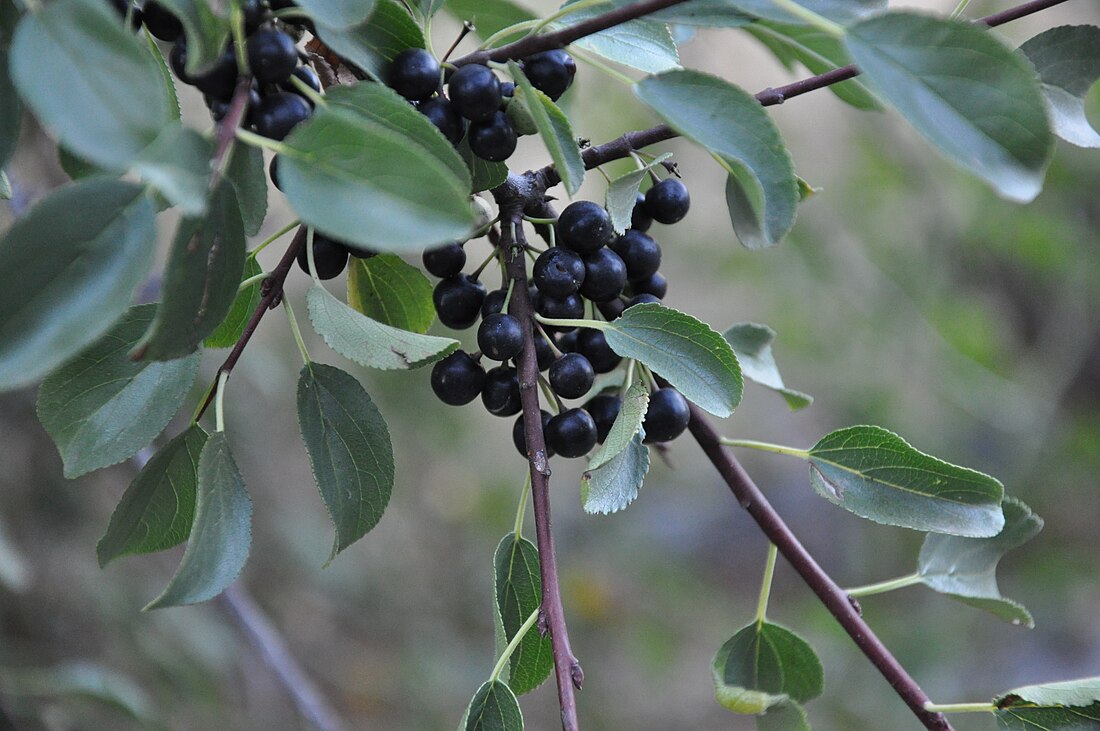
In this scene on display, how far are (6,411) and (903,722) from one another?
186 cm

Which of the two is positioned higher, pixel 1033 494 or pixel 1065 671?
pixel 1033 494

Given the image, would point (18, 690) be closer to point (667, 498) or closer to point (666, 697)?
point (666, 697)

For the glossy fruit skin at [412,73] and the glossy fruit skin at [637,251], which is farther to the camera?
the glossy fruit skin at [637,251]

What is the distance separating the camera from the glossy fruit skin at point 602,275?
0.55 m

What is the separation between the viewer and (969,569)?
72cm

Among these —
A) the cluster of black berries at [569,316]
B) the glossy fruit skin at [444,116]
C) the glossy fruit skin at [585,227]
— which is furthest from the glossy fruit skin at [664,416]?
the glossy fruit skin at [444,116]

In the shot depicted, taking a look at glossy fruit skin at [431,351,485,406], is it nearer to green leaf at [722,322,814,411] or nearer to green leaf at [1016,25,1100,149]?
green leaf at [722,322,814,411]

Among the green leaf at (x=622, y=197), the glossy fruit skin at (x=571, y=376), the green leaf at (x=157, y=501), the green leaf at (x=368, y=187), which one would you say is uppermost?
the green leaf at (x=368, y=187)

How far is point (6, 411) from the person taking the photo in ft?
4.46

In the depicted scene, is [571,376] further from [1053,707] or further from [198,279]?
[1053,707]

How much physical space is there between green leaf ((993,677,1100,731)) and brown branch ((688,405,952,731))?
0.05m

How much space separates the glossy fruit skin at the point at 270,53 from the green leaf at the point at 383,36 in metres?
0.05

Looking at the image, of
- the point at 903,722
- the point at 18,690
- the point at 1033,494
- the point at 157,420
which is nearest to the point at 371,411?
the point at 157,420

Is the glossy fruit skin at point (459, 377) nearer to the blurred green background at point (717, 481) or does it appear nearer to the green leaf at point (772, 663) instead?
the green leaf at point (772, 663)
